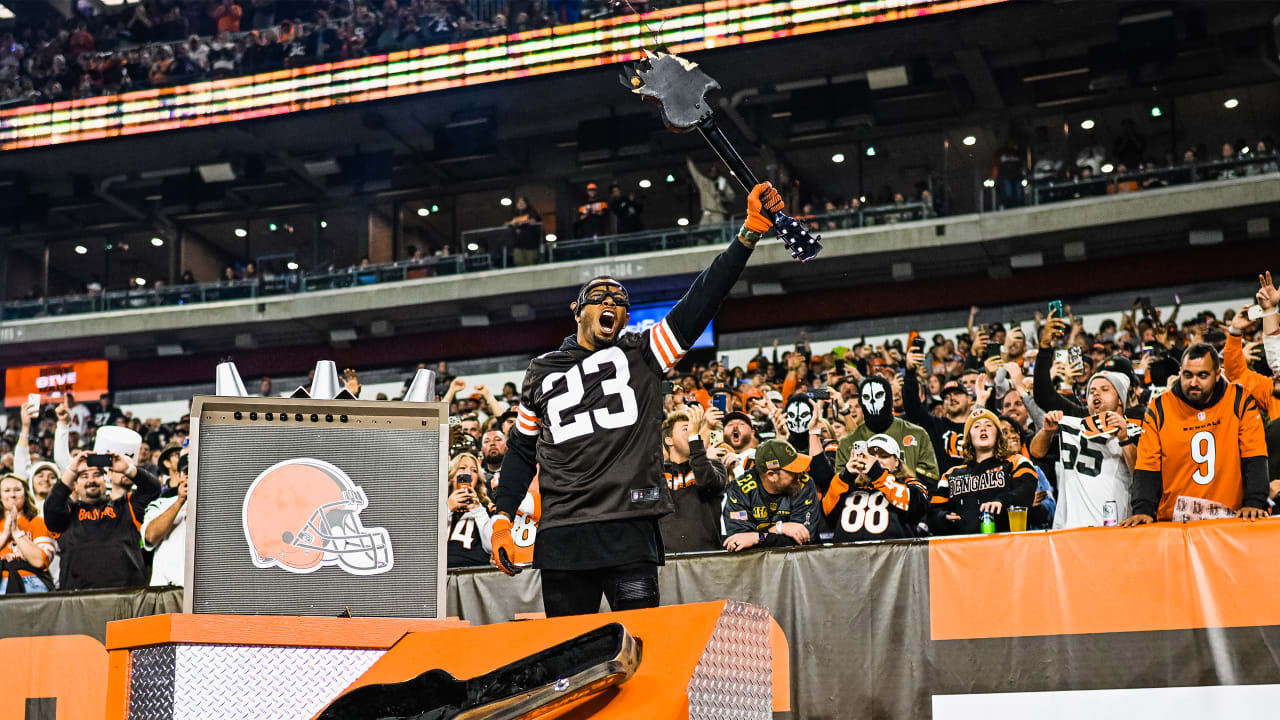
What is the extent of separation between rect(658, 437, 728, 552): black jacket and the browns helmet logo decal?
147 inches

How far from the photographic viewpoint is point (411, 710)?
258 cm

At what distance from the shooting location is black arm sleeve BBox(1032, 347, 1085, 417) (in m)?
8.48

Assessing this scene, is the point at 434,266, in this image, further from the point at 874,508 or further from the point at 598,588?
the point at 598,588

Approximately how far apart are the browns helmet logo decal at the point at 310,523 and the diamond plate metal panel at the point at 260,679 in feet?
0.85

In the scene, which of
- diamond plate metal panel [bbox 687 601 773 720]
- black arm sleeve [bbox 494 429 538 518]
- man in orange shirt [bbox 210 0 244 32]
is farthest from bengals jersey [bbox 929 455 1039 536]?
man in orange shirt [bbox 210 0 244 32]

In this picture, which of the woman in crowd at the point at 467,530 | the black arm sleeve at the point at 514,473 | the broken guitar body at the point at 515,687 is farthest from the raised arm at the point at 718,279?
the woman in crowd at the point at 467,530

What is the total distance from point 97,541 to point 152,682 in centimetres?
525

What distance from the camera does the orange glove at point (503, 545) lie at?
13.5 feet

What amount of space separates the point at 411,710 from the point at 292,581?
3.23ft

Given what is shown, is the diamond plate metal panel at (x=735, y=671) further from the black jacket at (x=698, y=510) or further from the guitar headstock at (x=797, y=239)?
the black jacket at (x=698, y=510)

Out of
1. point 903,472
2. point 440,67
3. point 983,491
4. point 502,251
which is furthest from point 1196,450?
point 440,67

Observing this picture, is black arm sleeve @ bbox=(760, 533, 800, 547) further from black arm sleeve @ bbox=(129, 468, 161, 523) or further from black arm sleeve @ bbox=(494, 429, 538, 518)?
black arm sleeve @ bbox=(129, 468, 161, 523)

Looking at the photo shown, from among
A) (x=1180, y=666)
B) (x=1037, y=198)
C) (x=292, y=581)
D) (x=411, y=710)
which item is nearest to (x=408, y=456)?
(x=292, y=581)

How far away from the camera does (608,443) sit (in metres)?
4.02
